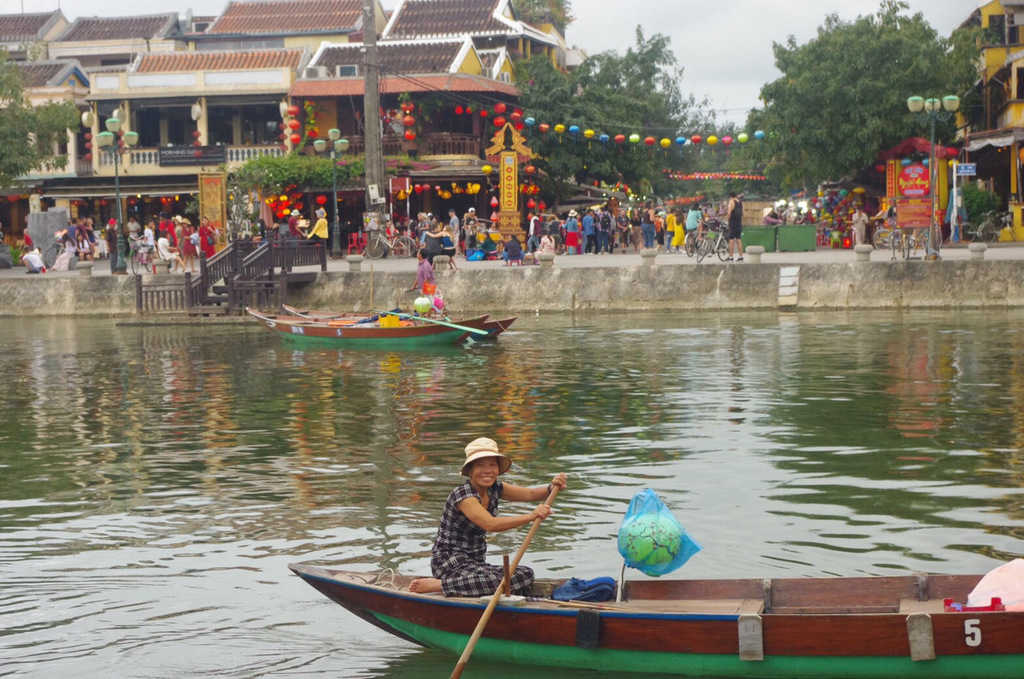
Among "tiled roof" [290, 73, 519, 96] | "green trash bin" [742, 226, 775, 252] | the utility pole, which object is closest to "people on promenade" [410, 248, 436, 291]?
the utility pole

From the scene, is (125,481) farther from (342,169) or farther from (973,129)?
(973,129)

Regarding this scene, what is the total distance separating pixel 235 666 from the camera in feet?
27.9

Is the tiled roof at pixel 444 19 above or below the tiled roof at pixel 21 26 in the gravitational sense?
below

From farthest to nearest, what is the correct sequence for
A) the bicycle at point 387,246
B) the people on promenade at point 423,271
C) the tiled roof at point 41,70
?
the tiled roof at point 41,70 → the bicycle at point 387,246 → the people on promenade at point 423,271

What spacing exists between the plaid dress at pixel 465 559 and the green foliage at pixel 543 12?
6138 centimetres

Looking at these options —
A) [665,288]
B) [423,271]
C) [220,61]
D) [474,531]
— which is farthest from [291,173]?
[474,531]

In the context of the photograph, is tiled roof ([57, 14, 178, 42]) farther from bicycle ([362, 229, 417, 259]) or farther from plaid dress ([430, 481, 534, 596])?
plaid dress ([430, 481, 534, 596])

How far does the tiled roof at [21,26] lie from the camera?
64.6 meters

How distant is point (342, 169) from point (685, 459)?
33.7 meters

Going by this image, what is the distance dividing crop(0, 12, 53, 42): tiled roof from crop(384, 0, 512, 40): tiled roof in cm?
1843

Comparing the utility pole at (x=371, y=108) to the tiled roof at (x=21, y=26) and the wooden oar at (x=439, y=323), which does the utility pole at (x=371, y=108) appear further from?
the tiled roof at (x=21, y=26)

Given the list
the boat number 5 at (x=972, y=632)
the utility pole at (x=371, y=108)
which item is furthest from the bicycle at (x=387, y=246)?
the boat number 5 at (x=972, y=632)

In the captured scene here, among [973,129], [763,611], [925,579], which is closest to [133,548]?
[763,611]

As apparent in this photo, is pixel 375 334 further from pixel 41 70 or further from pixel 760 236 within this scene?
pixel 41 70
